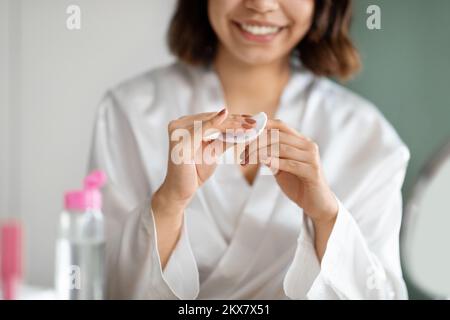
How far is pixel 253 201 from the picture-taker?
0.89 meters

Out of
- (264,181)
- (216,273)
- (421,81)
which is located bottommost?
(216,273)

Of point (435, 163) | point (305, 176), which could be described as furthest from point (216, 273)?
point (435, 163)

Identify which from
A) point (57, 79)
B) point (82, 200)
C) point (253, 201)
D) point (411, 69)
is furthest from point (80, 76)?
point (411, 69)

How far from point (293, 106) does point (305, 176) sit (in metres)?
0.13

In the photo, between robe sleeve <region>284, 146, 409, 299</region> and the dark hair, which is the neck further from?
robe sleeve <region>284, 146, 409, 299</region>

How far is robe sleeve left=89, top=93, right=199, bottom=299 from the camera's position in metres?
0.85

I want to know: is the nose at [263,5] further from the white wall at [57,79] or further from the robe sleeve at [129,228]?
the robe sleeve at [129,228]

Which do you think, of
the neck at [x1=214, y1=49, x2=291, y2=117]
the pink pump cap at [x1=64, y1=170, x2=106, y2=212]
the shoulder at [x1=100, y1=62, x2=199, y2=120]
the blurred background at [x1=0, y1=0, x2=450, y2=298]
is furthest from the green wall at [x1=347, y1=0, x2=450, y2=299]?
A: the pink pump cap at [x1=64, y1=170, x2=106, y2=212]

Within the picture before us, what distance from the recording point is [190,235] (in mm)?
885

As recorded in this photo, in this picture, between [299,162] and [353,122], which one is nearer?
[299,162]

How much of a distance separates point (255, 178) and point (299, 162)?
94 millimetres

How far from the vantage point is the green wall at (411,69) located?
843 millimetres

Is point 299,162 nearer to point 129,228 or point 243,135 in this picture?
point 243,135

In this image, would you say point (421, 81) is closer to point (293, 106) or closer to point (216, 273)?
point (293, 106)
